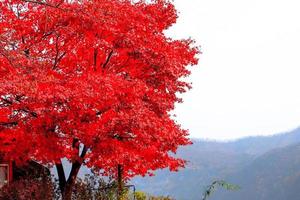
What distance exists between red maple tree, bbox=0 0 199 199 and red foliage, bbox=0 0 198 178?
0.14ft

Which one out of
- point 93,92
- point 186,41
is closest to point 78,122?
point 93,92

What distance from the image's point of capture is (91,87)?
2280 cm

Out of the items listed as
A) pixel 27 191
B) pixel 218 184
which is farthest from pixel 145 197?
pixel 218 184

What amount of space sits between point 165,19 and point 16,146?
10320 millimetres

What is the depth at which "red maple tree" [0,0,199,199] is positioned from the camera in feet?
73.6

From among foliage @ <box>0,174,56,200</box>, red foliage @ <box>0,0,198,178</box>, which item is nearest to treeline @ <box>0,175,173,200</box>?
foliage @ <box>0,174,56,200</box>

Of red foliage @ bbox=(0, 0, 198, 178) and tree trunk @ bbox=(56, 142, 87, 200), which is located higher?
red foliage @ bbox=(0, 0, 198, 178)

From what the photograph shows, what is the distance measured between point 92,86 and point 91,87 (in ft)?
0.21

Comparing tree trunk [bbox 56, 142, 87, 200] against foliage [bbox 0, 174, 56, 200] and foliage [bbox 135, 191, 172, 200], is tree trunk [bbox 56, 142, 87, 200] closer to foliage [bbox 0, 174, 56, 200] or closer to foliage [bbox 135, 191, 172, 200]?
foliage [bbox 0, 174, 56, 200]

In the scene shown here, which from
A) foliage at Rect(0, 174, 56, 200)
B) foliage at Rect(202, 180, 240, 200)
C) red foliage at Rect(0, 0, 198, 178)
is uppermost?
red foliage at Rect(0, 0, 198, 178)

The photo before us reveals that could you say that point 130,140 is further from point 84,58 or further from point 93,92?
point 84,58

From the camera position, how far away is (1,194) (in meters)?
24.9

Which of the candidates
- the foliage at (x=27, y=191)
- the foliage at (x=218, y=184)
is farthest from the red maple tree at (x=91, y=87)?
the foliage at (x=218, y=184)

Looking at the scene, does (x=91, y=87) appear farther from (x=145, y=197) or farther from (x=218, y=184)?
(x=218, y=184)
